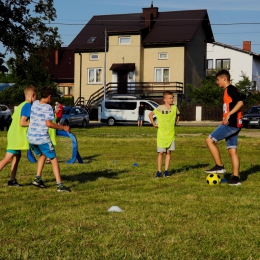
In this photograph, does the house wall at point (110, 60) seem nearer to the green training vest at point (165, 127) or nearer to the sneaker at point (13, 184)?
the green training vest at point (165, 127)

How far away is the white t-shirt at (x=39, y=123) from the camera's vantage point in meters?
9.00

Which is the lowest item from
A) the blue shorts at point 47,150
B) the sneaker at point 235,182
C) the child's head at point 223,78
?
the sneaker at point 235,182

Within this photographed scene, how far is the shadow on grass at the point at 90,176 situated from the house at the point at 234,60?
2410 inches

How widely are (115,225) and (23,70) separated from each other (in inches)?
1349

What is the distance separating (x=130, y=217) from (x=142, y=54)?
51.7m

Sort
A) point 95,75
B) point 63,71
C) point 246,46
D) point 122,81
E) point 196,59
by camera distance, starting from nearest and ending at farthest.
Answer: point 122,81, point 95,75, point 196,59, point 63,71, point 246,46

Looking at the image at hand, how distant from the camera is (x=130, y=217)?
6.84m

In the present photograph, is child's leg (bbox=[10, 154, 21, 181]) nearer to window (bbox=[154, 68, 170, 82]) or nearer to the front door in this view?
the front door

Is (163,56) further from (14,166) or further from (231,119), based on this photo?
(14,166)

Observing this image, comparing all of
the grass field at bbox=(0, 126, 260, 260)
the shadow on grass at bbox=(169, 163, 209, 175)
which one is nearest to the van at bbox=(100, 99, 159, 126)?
the shadow on grass at bbox=(169, 163, 209, 175)

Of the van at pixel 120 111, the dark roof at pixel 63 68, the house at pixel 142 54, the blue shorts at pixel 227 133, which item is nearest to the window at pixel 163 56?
the house at pixel 142 54

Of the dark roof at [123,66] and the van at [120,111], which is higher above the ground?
the dark roof at [123,66]

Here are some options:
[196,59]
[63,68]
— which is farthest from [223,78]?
[63,68]

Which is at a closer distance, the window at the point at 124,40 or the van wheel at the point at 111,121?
the van wheel at the point at 111,121
